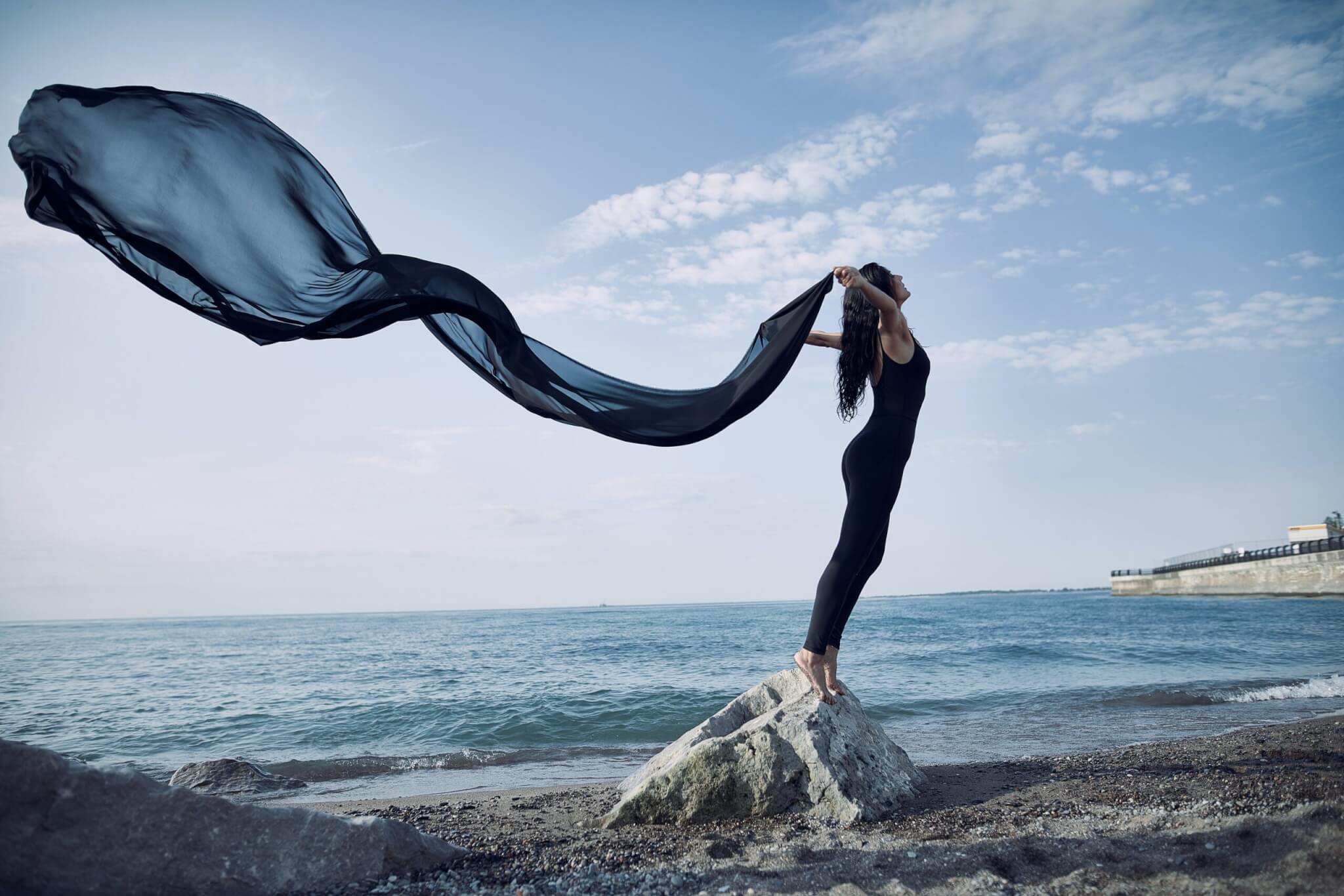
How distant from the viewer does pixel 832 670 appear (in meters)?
4.86

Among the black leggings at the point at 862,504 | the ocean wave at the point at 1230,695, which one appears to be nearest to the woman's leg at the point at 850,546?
the black leggings at the point at 862,504

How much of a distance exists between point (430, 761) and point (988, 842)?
679 cm

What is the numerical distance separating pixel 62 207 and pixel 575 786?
19.0 ft

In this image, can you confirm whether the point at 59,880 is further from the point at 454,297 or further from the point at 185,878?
the point at 454,297

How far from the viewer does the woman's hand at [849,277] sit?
4402 mm

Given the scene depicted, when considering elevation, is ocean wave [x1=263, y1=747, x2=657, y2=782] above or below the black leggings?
below

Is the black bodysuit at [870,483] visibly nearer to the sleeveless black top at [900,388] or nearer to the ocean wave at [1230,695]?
the sleeveless black top at [900,388]

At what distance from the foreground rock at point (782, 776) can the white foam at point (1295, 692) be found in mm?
9304

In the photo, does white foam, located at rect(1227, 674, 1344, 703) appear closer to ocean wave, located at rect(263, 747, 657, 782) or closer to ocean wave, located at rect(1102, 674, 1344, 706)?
ocean wave, located at rect(1102, 674, 1344, 706)

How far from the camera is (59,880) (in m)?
3.03

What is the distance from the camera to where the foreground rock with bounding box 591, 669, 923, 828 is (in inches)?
180

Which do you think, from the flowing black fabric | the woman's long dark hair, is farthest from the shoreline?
the woman's long dark hair

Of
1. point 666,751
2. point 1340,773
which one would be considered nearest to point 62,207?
point 666,751

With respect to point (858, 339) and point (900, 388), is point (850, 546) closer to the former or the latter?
point (900, 388)
